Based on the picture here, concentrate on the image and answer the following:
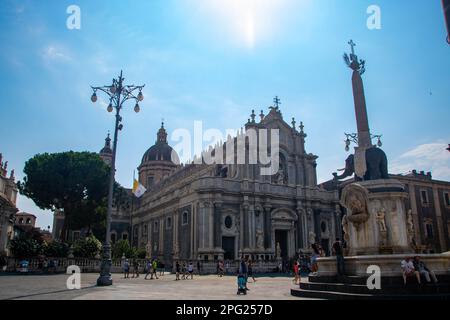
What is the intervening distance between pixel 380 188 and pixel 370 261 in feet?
9.48

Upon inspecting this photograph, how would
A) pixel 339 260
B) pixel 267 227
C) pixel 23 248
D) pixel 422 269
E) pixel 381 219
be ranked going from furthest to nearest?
pixel 267 227 → pixel 23 248 → pixel 381 219 → pixel 339 260 → pixel 422 269

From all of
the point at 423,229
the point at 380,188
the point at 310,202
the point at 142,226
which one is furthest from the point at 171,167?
the point at 380,188

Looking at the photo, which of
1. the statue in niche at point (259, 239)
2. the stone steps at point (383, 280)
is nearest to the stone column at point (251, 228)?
the statue in niche at point (259, 239)

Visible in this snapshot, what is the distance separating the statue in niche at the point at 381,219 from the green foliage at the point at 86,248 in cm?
2526

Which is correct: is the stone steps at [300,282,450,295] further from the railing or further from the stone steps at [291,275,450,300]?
the railing

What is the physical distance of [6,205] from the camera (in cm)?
3859

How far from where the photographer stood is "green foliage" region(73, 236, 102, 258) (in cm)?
3075

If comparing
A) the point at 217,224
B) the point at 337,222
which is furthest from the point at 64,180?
the point at 337,222

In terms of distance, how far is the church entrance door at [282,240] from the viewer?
39.5 metres

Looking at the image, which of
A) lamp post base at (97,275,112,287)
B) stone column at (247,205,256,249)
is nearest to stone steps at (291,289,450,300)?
lamp post base at (97,275,112,287)

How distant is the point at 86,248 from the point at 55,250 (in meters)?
2.38

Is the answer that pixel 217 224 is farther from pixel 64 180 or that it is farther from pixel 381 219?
pixel 381 219

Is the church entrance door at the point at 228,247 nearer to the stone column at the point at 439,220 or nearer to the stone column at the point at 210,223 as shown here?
the stone column at the point at 210,223
